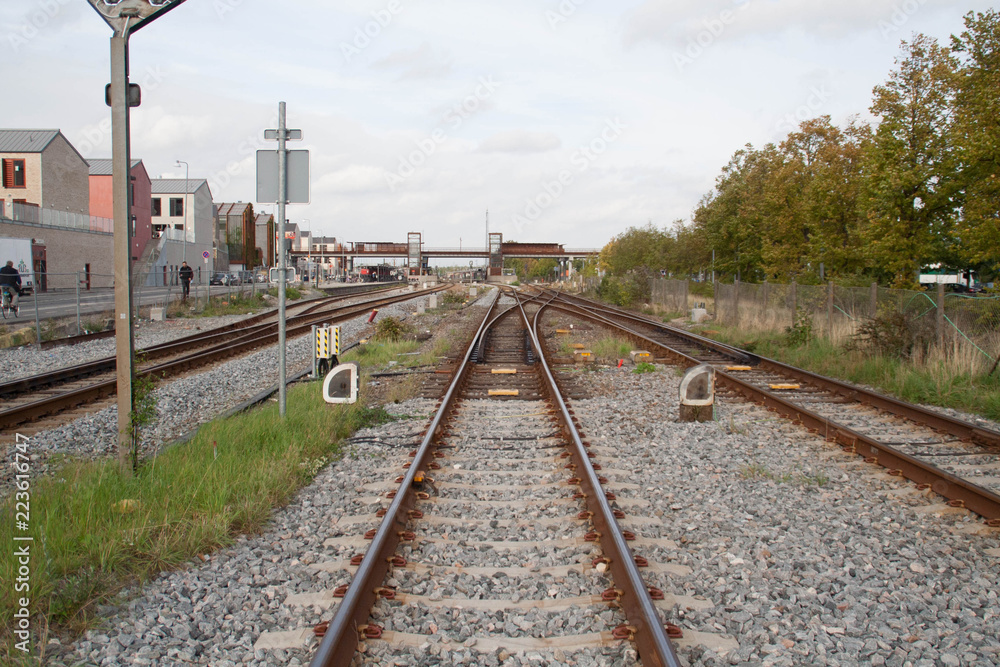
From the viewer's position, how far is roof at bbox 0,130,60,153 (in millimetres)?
52031

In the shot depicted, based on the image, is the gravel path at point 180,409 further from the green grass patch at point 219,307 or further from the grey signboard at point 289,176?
the green grass patch at point 219,307

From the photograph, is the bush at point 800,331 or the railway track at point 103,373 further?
the bush at point 800,331

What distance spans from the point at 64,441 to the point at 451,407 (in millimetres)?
4718

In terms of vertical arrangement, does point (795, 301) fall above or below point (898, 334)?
above

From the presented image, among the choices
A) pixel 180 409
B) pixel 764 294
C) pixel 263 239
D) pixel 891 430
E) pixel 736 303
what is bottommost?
pixel 180 409

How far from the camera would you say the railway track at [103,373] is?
1004 cm

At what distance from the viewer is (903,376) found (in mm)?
11883

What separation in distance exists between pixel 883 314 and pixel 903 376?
9.88 ft

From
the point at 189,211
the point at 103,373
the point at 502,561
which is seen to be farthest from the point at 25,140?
the point at 502,561

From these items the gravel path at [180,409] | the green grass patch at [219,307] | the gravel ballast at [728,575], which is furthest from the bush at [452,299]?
the gravel ballast at [728,575]

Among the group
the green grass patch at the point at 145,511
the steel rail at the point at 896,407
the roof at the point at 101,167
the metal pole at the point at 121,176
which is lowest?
the green grass patch at the point at 145,511

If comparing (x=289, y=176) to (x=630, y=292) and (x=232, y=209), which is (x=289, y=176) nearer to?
(x=630, y=292)

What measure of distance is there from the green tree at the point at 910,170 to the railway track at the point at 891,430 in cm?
605

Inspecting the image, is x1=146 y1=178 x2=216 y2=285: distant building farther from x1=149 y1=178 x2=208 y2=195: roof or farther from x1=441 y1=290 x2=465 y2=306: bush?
x1=441 y1=290 x2=465 y2=306: bush
